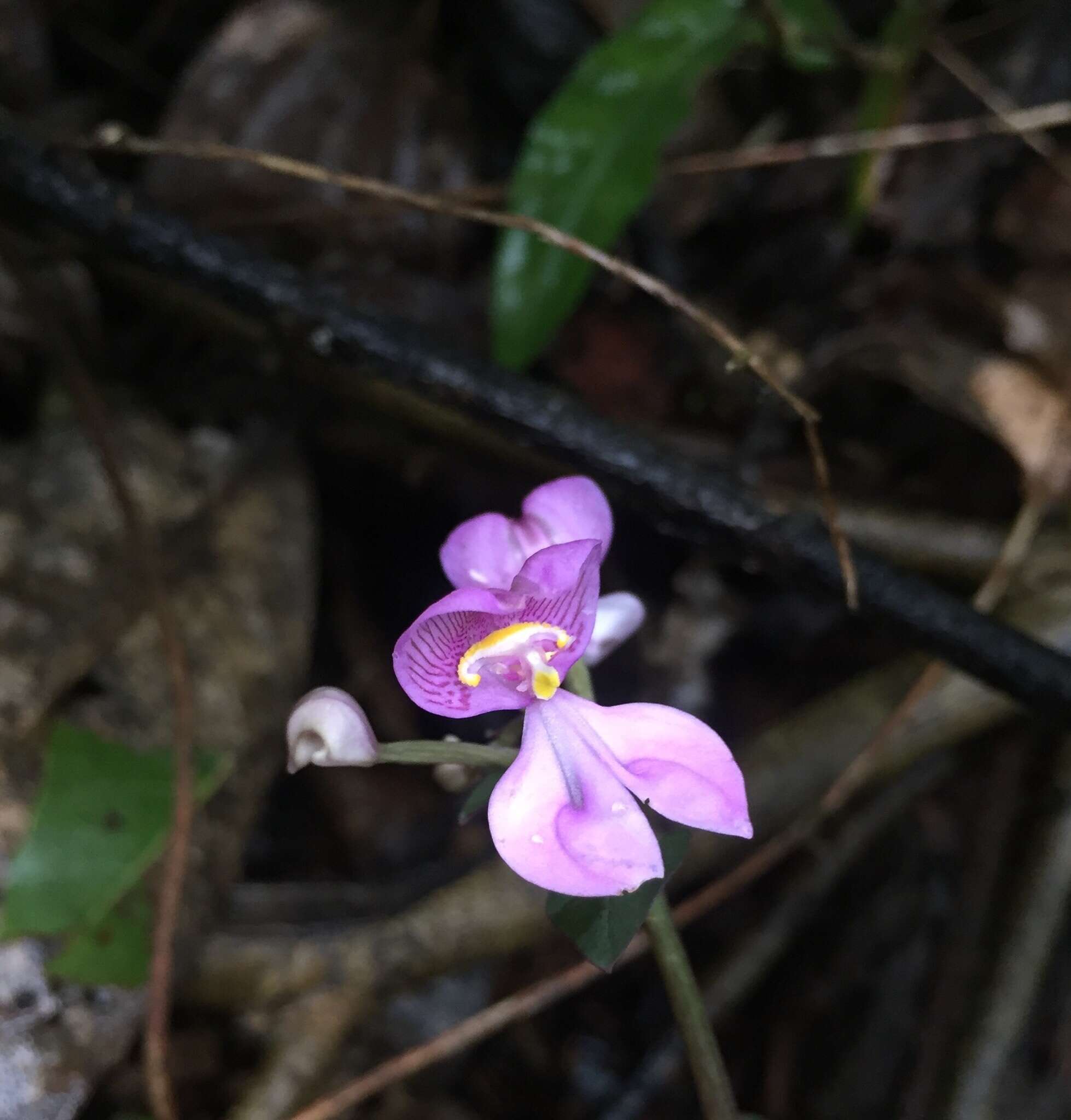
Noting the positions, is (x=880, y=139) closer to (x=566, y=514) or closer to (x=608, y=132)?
(x=608, y=132)

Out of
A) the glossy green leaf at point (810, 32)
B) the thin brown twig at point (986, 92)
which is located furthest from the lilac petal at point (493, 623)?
the thin brown twig at point (986, 92)

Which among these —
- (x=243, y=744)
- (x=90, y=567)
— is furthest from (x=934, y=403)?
(x=90, y=567)

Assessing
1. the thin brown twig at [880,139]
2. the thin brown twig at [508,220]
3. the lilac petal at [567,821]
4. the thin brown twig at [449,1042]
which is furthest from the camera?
the thin brown twig at [880,139]

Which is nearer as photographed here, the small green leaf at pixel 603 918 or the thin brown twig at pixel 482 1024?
the small green leaf at pixel 603 918

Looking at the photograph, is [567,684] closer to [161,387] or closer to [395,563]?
[395,563]

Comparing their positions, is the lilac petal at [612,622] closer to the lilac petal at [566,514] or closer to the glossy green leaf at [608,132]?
the lilac petal at [566,514]

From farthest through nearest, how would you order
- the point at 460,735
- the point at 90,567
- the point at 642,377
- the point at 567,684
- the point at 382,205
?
the point at 642,377 < the point at 382,205 < the point at 460,735 < the point at 90,567 < the point at 567,684
